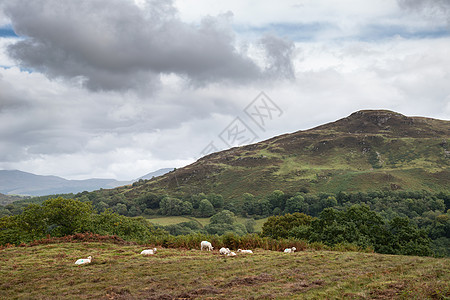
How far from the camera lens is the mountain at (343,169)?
5246 inches

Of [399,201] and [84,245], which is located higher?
[84,245]

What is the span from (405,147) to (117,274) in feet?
639

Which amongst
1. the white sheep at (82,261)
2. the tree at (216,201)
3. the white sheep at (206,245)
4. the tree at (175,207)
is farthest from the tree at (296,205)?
the white sheep at (82,261)

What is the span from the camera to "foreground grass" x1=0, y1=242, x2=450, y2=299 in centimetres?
912

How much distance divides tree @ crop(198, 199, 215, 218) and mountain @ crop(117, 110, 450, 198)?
2577 centimetres

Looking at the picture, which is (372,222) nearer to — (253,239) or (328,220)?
(328,220)

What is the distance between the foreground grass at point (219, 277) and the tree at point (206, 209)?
11336 centimetres

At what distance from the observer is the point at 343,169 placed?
16038 centimetres

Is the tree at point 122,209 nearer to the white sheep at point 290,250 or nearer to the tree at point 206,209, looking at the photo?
the tree at point 206,209

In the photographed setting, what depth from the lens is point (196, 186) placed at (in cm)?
17712

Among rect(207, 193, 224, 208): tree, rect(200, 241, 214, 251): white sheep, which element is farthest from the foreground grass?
rect(207, 193, 224, 208): tree

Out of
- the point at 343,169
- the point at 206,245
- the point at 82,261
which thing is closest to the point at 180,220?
the point at 343,169

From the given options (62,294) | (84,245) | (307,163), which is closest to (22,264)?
(84,245)

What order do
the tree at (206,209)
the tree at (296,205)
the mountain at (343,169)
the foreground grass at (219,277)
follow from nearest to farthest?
the foreground grass at (219,277) < the tree at (296,205) < the tree at (206,209) < the mountain at (343,169)
